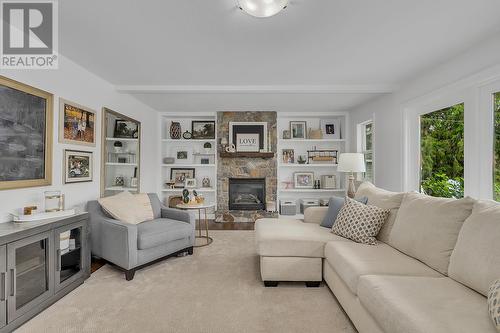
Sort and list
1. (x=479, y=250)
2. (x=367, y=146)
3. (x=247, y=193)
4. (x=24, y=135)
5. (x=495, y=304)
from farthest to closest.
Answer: (x=247, y=193), (x=367, y=146), (x=24, y=135), (x=479, y=250), (x=495, y=304)

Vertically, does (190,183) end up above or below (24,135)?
below

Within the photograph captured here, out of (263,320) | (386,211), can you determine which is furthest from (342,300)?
(386,211)

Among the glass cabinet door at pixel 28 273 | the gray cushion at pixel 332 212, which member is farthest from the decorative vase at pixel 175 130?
the gray cushion at pixel 332 212

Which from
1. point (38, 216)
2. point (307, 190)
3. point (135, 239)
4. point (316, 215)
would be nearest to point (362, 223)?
point (316, 215)

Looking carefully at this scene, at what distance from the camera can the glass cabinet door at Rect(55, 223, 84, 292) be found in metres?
2.14

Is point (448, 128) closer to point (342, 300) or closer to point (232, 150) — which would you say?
point (342, 300)

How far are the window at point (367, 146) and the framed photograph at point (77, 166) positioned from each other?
4.43 meters

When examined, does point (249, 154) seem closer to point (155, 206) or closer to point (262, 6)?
point (155, 206)

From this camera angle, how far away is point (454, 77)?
2588 millimetres

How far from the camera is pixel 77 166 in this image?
2.87 meters

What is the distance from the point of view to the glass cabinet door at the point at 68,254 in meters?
2.14

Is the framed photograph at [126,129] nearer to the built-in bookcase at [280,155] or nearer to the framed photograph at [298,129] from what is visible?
the built-in bookcase at [280,155]

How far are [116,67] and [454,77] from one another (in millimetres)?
3702

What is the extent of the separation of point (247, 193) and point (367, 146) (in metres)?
2.57
